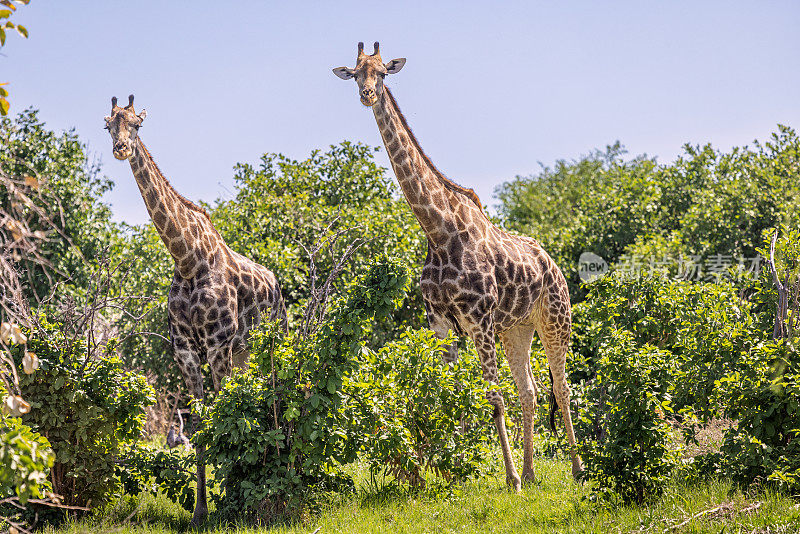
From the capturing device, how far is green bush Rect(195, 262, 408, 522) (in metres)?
7.14

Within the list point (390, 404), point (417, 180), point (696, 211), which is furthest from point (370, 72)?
point (696, 211)

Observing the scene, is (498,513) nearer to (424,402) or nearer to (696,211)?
(424,402)

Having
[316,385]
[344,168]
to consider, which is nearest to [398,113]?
[316,385]

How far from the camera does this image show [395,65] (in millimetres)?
8469

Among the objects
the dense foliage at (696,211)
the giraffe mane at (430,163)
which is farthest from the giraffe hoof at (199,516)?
the dense foliage at (696,211)

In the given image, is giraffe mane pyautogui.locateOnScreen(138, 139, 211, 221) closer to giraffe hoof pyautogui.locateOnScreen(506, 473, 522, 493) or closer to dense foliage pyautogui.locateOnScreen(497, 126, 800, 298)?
giraffe hoof pyautogui.locateOnScreen(506, 473, 522, 493)

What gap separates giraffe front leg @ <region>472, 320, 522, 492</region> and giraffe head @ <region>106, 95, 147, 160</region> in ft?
13.4

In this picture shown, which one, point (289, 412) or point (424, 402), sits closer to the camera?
point (289, 412)

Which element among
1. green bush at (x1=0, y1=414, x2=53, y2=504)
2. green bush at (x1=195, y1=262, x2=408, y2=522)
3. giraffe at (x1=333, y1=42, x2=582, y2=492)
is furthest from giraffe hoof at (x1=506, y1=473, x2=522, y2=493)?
green bush at (x1=0, y1=414, x2=53, y2=504)

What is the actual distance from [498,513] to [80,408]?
406 cm

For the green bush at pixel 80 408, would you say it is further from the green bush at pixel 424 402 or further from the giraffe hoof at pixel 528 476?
the giraffe hoof at pixel 528 476

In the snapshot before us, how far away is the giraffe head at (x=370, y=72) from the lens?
8.05 metres

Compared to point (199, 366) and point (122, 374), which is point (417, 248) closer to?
point (199, 366)

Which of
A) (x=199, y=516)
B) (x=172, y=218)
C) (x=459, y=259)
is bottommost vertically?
(x=199, y=516)
